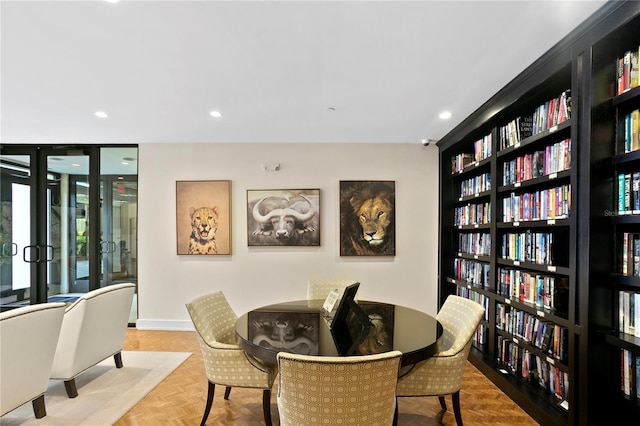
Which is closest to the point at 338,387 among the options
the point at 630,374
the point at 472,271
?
the point at 630,374

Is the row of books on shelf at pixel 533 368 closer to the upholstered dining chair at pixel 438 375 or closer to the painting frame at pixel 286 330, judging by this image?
the upholstered dining chair at pixel 438 375

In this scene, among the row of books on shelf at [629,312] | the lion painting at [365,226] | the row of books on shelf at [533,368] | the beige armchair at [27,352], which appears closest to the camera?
the row of books on shelf at [629,312]

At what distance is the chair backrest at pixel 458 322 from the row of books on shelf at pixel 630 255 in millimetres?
808

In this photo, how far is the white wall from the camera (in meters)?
4.42

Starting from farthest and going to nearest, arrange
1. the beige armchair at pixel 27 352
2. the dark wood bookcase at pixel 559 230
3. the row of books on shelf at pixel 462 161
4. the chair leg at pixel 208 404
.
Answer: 1. the row of books on shelf at pixel 462 161
2. the chair leg at pixel 208 404
3. the beige armchair at pixel 27 352
4. the dark wood bookcase at pixel 559 230

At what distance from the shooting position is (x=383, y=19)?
69.9 inches

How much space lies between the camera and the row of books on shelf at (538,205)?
7.42 feet

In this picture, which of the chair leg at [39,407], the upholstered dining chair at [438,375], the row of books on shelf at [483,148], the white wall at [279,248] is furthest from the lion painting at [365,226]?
the chair leg at [39,407]

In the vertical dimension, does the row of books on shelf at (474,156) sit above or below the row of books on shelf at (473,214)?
above

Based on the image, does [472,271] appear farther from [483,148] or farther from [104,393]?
[104,393]

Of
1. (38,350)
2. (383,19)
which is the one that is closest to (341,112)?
(383,19)

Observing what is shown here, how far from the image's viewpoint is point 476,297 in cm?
349

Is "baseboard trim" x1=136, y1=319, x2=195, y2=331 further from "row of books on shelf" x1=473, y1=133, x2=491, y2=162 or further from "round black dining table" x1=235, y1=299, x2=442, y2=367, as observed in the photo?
"row of books on shelf" x1=473, y1=133, x2=491, y2=162

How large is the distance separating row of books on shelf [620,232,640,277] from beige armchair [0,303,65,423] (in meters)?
3.71
